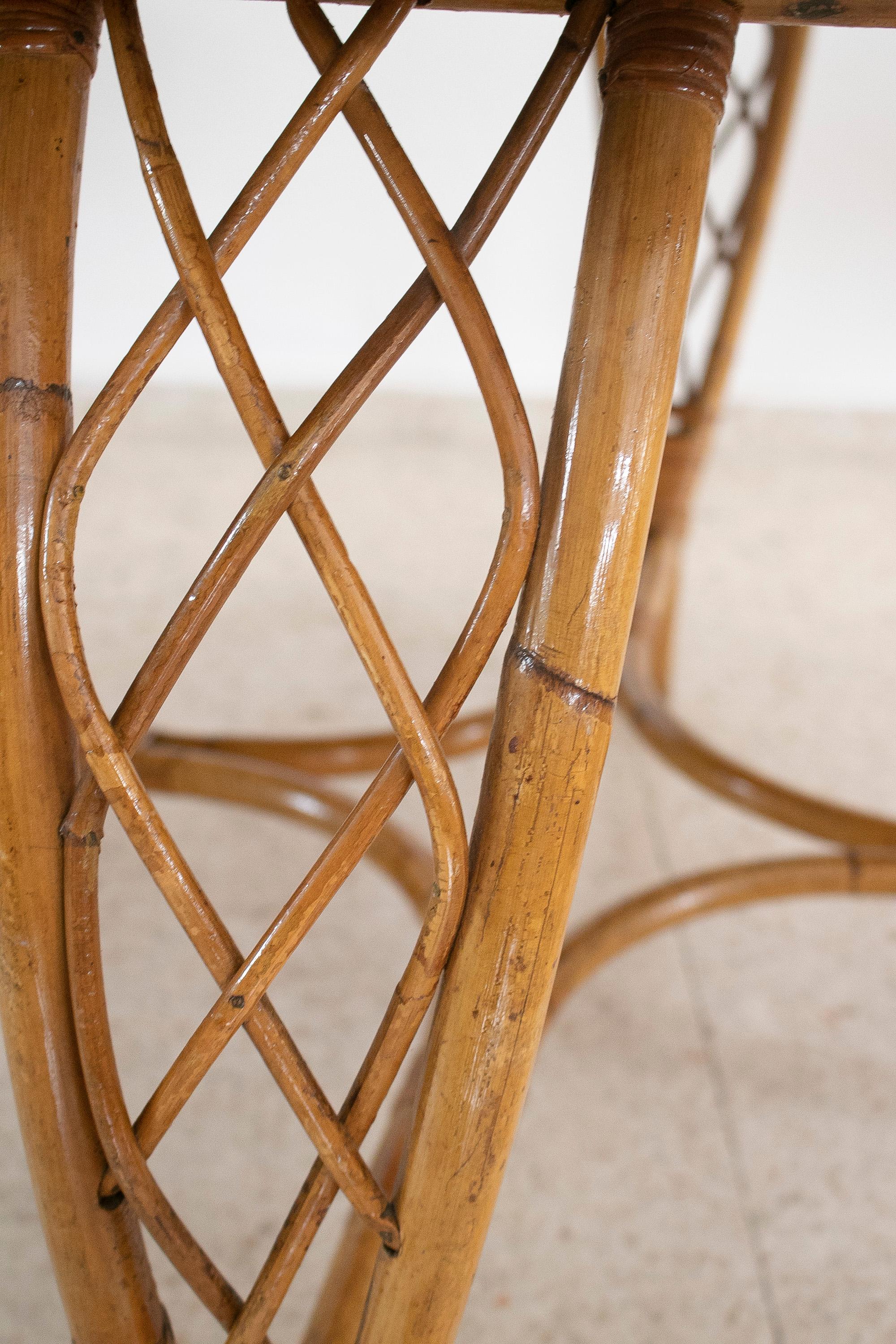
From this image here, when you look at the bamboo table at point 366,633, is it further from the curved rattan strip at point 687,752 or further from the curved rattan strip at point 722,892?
the curved rattan strip at point 687,752

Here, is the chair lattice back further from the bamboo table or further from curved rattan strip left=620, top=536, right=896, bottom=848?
curved rattan strip left=620, top=536, right=896, bottom=848

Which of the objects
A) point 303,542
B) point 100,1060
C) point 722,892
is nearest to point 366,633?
point 303,542

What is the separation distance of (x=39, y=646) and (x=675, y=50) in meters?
0.22

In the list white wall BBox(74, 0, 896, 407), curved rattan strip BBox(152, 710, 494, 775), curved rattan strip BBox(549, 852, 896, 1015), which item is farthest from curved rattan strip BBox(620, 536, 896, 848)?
white wall BBox(74, 0, 896, 407)

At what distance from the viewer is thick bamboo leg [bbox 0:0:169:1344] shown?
297 mm

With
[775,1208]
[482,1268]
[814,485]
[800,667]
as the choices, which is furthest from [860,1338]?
[814,485]

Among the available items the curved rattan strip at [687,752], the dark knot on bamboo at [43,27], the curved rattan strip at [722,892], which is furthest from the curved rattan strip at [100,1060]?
the curved rattan strip at [687,752]

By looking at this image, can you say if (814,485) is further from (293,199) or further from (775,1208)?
(775,1208)

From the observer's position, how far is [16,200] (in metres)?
0.30

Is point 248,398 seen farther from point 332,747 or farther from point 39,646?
point 332,747

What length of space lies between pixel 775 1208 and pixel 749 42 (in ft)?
4.76

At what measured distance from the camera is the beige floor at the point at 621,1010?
627 mm

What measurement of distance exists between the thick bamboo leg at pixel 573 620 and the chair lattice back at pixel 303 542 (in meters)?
0.01

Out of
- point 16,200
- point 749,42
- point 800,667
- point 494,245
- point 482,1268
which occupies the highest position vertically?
point 749,42
